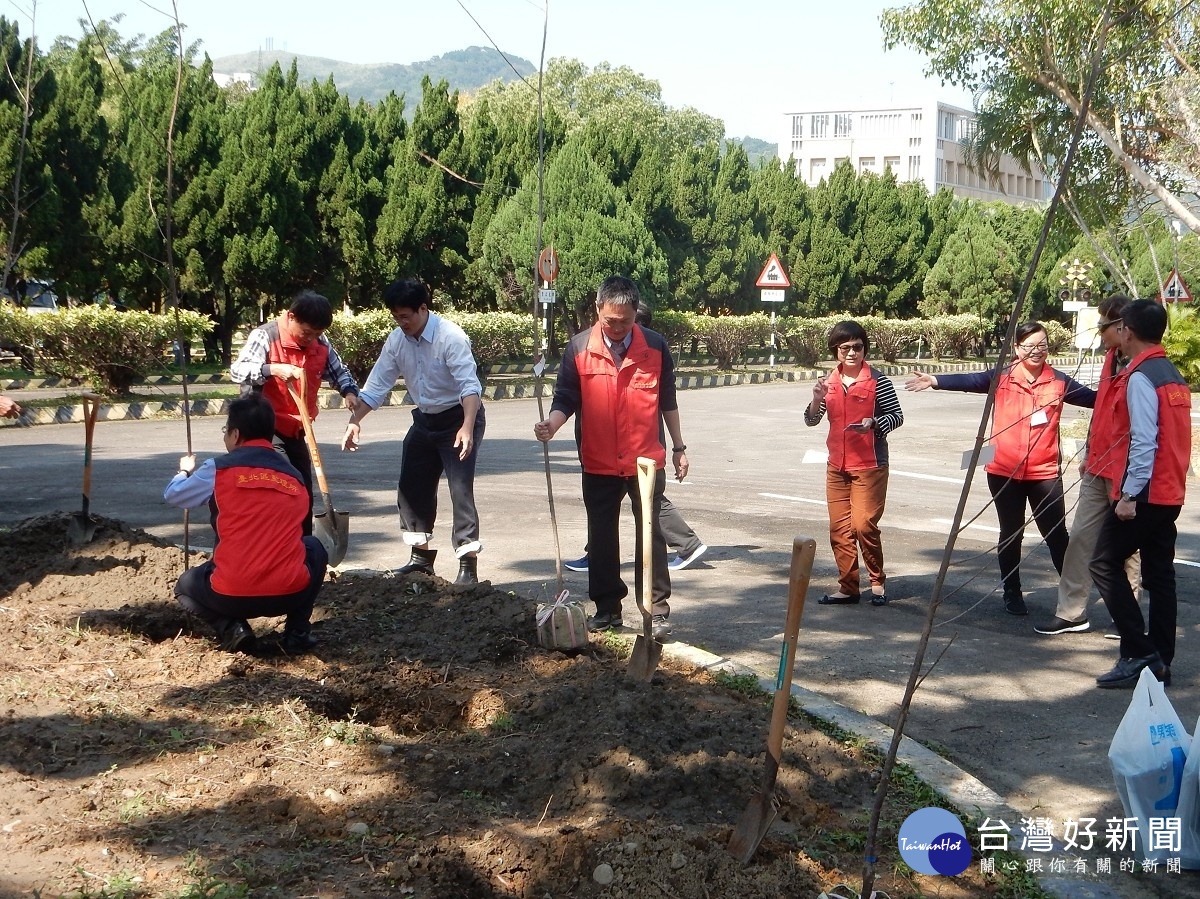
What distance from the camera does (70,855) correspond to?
3.25 meters

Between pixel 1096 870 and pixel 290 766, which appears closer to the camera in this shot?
pixel 1096 870

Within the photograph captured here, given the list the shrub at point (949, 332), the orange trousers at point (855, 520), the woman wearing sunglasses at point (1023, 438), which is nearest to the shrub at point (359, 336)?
the orange trousers at point (855, 520)

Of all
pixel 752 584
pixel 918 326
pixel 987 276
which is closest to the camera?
pixel 752 584

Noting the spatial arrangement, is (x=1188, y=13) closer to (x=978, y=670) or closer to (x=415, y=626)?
(x=978, y=670)

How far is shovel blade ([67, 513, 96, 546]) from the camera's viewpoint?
6836mm

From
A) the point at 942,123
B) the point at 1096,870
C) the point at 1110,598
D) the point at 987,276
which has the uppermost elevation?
the point at 942,123

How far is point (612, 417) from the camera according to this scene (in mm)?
6000

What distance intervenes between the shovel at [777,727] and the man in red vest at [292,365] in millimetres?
3523

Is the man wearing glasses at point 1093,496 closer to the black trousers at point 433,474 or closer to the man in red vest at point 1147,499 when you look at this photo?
the man in red vest at point 1147,499

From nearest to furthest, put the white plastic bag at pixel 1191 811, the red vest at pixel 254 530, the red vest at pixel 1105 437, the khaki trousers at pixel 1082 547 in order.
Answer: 1. the white plastic bag at pixel 1191 811
2. the red vest at pixel 254 530
3. the red vest at pixel 1105 437
4. the khaki trousers at pixel 1082 547

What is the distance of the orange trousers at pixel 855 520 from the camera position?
282 inches

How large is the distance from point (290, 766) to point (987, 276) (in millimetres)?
44418

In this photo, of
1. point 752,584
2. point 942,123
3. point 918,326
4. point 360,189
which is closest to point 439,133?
point 360,189

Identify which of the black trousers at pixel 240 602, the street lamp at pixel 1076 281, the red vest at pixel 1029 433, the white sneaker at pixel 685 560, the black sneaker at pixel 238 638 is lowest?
the white sneaker at pixel 685 560
